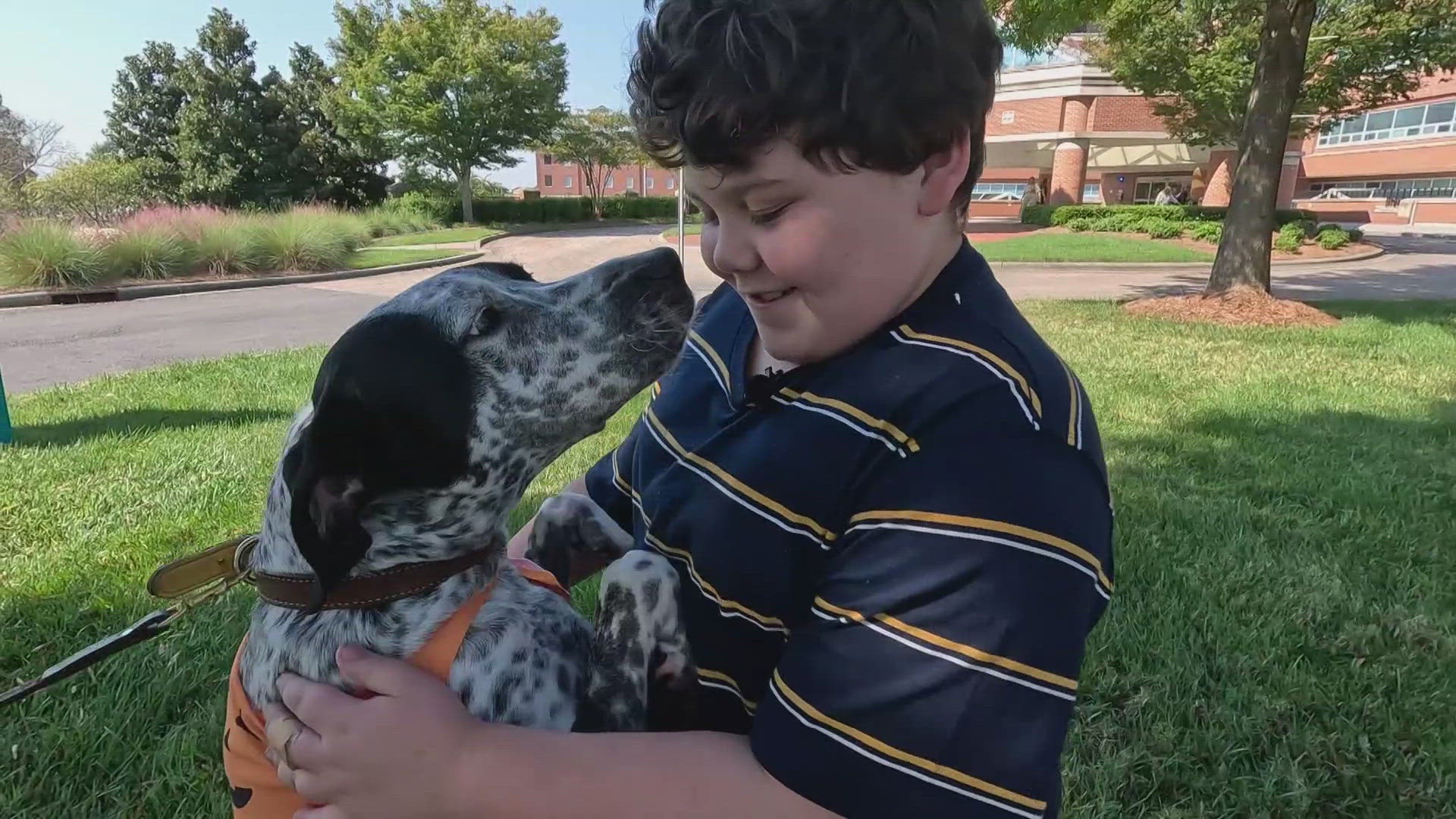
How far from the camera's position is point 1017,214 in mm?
40750

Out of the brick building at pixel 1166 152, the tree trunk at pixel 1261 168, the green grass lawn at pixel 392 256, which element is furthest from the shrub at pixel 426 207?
the tree trunk at pixel 1261 168

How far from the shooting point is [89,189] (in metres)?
30.6

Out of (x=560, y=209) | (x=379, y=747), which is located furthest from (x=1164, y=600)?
(x=560, y=209)

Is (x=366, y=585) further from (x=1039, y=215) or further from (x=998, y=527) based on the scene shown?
(x=1039, y=215)

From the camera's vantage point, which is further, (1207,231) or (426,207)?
(426,207)

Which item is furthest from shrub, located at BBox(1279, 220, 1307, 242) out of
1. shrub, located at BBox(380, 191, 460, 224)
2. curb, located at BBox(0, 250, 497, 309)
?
shrub, located at BBox(380, 191, 460, 224)

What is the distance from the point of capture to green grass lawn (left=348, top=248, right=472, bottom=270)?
18672mm

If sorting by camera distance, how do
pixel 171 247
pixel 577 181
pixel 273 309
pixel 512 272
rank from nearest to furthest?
pixel 512 272
pixel 273 309
pixel 171 247
pixel 577 181

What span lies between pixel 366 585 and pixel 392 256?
20.7 metres

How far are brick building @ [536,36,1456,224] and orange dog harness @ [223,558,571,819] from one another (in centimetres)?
3831

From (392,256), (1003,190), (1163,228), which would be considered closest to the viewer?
(392,256)

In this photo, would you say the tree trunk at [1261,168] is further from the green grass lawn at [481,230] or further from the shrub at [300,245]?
the green grass lawn at [481,230]

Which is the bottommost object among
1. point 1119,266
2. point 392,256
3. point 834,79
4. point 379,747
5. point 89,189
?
point 392,256

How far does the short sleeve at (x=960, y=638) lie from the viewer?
915mm
